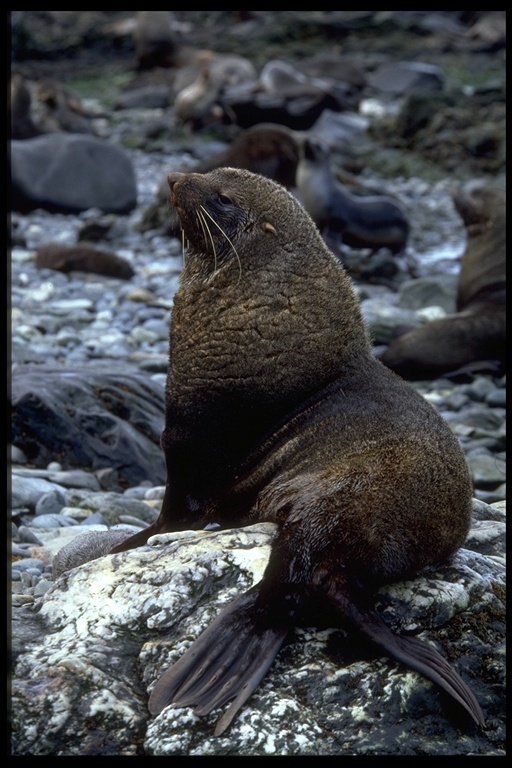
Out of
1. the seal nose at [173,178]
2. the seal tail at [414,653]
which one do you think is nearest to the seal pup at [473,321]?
the seal nose at [173,178]

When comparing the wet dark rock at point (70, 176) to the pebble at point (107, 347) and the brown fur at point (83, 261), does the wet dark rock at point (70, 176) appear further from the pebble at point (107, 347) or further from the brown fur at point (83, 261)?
the brown fur at point (83, 261)

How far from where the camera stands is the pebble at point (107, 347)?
5691 mm

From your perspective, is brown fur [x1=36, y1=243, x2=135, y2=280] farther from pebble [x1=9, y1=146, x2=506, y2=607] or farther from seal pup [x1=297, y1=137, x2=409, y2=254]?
seal pup [x1=297, y1=137, x2=409, y2=254]

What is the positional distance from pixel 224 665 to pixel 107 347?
6754mm

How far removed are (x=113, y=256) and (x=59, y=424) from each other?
613 centimetres

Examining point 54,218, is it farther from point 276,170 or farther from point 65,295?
point 65,295

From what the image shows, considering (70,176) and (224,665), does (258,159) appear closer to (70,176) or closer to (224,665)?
(70,176)

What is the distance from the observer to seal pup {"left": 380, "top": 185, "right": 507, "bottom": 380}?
10.2m

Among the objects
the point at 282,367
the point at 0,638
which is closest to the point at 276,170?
the point at 282,367

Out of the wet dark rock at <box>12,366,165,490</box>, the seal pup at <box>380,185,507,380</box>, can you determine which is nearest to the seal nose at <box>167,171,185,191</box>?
the wet dark rock at <box>12,366,165,490</box>

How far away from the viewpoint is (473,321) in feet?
35.1

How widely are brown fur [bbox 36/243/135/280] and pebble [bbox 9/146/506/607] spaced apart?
0.39 ft

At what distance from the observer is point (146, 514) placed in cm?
590
